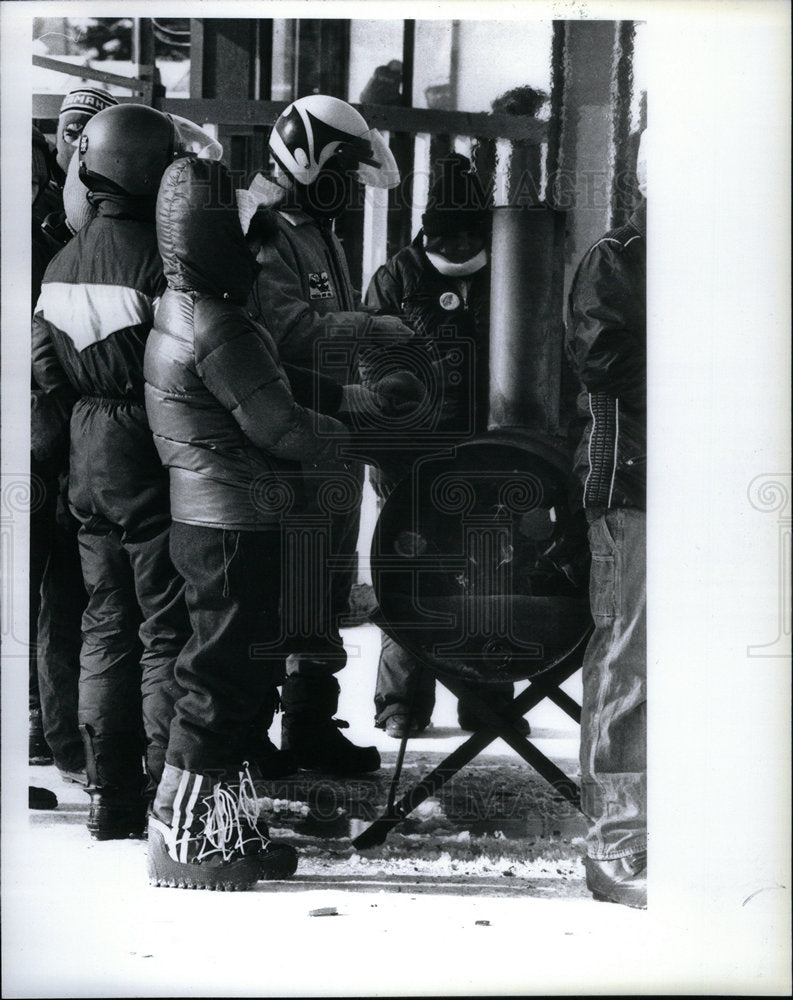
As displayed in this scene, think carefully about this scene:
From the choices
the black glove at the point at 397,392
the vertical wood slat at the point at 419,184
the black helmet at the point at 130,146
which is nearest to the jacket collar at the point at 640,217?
the vertical wood slat at the point at 419,184

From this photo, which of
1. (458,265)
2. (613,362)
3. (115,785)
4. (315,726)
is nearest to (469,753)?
(315,726)

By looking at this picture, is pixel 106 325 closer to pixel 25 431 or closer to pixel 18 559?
pixel 25 431

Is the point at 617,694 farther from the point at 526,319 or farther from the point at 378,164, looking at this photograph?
the point at 378,164

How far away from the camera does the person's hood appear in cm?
264

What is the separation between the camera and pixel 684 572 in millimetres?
2781

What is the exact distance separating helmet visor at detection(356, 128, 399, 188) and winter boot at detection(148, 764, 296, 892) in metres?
1.32

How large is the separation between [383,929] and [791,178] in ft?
6.07

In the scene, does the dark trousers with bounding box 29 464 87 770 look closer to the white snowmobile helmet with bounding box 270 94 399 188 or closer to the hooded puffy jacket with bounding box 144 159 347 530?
the hooded puffy jacket with bounding box 144 159 347 530

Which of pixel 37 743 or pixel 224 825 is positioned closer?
pixel 224 825

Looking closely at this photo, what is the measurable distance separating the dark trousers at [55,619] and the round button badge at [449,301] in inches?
36.9

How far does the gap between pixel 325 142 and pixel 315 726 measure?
1.26m

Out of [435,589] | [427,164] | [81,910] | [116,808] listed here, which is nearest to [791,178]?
[427,164]

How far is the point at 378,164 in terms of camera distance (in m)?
2.77

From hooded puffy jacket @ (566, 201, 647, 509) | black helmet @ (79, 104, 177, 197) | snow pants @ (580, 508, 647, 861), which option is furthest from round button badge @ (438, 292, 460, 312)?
black helmet @ (79, 104, 177, 197)
